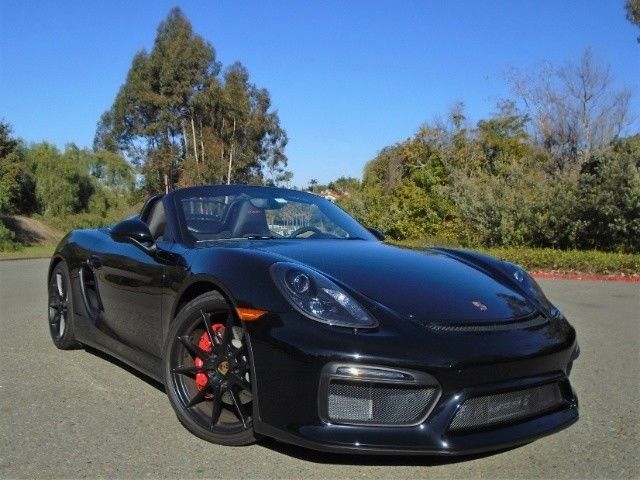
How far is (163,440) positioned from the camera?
130 inches

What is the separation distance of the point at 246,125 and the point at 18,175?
1540 cm

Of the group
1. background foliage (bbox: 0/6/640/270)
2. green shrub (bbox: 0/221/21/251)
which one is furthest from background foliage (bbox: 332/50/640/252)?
green shrub (bbox: 0/221/21/251)

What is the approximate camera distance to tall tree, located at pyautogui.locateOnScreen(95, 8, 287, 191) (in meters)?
44.0

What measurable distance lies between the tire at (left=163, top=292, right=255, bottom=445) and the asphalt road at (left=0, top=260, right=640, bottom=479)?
0.11m

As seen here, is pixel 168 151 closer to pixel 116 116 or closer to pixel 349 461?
pixel 116 116

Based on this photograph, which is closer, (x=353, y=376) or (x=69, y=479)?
(x=353, y=376)

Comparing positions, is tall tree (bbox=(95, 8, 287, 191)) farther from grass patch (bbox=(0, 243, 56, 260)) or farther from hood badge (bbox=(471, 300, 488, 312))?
hood badge (bbox=(471, 300, 488, 312))

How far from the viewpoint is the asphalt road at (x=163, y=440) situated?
116 inches

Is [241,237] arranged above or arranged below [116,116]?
below

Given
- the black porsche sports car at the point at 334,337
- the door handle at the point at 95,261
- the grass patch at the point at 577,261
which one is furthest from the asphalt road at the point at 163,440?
the grass patch at the point at 577,261

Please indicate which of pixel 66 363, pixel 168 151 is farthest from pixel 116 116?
pixel 66 363

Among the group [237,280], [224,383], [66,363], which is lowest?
[66,363]

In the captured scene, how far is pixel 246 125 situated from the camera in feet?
150

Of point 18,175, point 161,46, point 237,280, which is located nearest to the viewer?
point 237,280
